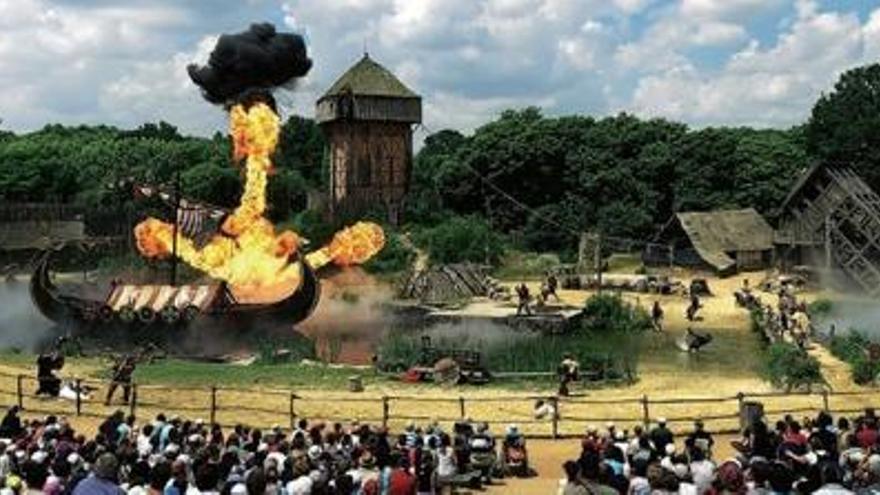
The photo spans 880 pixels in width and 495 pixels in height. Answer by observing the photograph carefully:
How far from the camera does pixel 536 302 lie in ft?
173

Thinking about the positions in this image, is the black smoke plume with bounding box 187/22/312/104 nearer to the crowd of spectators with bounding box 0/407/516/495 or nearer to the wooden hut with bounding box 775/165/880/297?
the wooden hut with bounding box 775/165/880/297

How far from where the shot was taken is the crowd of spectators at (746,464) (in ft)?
42.3

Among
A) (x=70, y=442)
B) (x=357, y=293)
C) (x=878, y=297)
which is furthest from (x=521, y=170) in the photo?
(x=70, y=442)

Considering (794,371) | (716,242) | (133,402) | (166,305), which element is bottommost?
(133,402)

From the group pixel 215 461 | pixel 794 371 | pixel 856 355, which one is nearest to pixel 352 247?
pixel 856 355

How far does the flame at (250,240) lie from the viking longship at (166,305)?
273 cm

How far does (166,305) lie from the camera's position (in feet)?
143

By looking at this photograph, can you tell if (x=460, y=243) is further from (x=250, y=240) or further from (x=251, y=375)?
(x=251, y=375)

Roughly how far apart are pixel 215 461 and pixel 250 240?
36.8m

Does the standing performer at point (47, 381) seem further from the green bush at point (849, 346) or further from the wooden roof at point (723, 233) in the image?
the wooden roof at point (723, 233)

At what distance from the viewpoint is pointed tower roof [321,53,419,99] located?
270ft

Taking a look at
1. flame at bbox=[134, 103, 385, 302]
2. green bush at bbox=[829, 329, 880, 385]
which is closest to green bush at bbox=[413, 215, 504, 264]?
flame at bbox=[134, 103, 385, 302]

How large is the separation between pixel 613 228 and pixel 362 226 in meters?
20.2

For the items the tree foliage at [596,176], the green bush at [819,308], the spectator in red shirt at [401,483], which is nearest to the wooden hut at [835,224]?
the green bush at [819,308]
